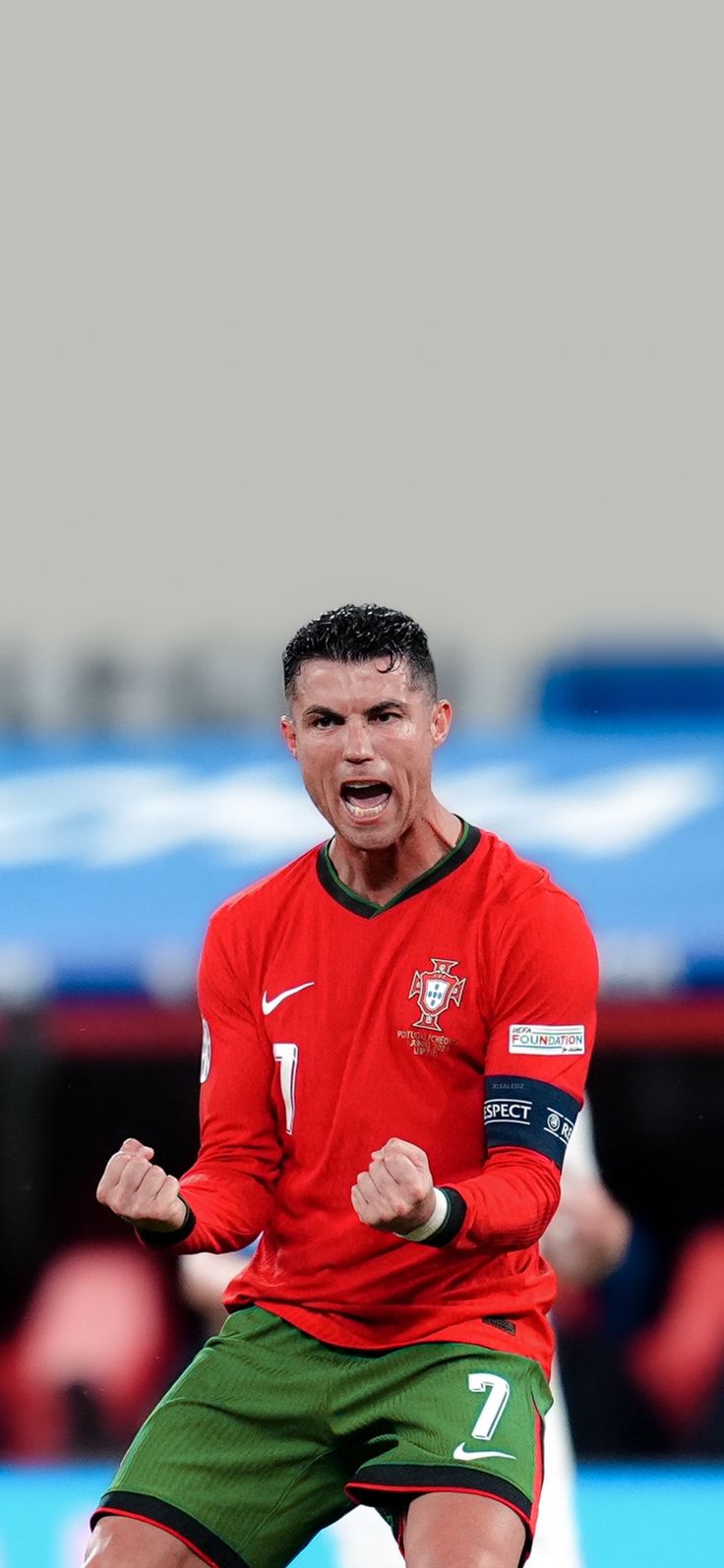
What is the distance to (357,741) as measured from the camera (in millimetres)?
2789

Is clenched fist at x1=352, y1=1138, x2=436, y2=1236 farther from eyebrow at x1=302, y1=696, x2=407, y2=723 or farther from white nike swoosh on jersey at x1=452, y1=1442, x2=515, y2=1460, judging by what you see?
eyebrow at x1=302, y1=696, x2=407, y2=723

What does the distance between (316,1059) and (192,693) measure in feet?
41.3

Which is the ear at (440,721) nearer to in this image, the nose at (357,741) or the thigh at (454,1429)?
the nose at (357,741)

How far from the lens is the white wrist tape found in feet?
8.43

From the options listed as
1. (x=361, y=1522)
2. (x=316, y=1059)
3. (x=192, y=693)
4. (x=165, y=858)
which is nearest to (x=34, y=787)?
(x=165, y=858)

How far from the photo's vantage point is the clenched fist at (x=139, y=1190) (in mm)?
2682

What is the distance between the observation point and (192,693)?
607 inches

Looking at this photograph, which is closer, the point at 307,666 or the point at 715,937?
the point at 307,666

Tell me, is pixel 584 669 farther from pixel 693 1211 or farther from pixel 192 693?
pixel 192 693

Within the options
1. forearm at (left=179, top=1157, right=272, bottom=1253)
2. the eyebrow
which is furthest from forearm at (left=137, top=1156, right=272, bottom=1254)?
the eyebrow

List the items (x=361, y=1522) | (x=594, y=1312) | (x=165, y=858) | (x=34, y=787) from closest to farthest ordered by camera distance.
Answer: (x=361, y=1522) → (x=594, y=1312) → (x=165, y=858) → (x=34, y=787)

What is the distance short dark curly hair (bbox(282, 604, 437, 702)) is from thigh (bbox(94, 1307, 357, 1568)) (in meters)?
0.91

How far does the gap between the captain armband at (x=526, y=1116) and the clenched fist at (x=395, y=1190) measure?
9.4 inches

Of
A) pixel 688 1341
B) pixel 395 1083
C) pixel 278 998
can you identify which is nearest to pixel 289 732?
pixel 278 998
